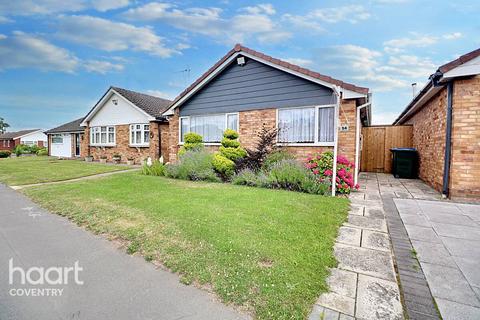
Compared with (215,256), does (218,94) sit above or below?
above

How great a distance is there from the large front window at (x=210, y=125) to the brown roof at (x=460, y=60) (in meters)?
7.14

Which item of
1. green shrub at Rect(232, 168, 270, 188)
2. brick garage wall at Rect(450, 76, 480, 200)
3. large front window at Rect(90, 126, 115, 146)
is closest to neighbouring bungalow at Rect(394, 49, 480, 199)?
brick garage wall at Rect(450, 76, 480, 200)

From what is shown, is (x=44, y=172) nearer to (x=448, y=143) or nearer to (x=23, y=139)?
(x=448, y=143)

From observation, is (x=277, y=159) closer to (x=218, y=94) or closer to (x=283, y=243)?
(x=218, y=94)

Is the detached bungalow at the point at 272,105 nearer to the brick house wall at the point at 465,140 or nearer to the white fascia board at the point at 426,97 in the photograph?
the white fascia board at the point at 426,97

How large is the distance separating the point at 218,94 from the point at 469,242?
386 inches

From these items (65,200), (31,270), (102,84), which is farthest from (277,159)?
(102,84)

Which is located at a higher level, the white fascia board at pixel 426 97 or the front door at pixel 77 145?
the white fascia board at pixel 426 97

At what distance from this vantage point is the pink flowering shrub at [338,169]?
685 centimetres

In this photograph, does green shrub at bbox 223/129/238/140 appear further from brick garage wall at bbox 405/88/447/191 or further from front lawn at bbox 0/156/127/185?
front lawn at bbox 0/156/127/185

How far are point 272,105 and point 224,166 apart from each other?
3.25m

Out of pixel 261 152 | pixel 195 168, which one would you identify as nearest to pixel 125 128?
pixel 195 168

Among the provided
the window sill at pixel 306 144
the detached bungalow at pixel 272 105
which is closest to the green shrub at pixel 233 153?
the detached bungalow at pixel 272 105

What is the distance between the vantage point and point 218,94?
11023 millimetres
